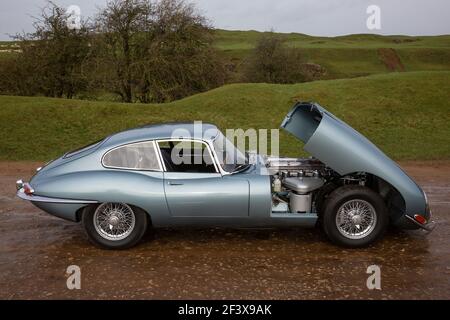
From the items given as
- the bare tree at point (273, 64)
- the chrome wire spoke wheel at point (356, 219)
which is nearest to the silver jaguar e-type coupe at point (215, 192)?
the chrome wire spoke wheel at point (356, 219)

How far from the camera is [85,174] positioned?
5840mm

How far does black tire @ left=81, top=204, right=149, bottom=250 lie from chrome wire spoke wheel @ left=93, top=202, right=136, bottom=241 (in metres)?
0.03

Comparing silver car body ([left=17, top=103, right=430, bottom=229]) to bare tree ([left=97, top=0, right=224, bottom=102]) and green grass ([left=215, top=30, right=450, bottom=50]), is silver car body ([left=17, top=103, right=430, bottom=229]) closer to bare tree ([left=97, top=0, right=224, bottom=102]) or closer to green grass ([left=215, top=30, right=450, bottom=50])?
bare tree ([left=97, top=0, right=224, bottom=102])

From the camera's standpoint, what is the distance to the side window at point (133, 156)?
5957mm

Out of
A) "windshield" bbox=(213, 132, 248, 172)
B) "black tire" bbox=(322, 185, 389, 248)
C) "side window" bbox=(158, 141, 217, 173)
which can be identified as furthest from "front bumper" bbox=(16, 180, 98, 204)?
"black tire" bbox=(322, 185, 389, 248)

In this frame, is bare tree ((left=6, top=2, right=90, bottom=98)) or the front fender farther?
bare tree ((left=6, top=2, right=90, bottom=98))

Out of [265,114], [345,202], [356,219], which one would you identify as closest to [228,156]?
[345,202]

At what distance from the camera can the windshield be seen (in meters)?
5.97

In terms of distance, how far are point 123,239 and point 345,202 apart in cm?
282

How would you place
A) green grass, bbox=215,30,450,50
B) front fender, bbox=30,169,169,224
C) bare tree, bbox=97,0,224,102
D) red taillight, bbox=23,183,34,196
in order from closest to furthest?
front fender, bbox=30,169,169,224 → red taillight, bbox=23,183,34,196 → bare tree, bbox=97,0,224,102 → green grass, bbox=215,30,450,50

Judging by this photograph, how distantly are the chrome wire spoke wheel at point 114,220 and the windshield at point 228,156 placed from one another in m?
1.33
